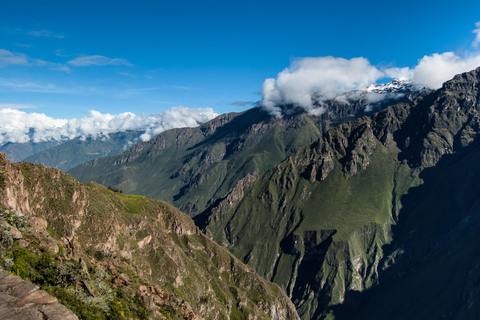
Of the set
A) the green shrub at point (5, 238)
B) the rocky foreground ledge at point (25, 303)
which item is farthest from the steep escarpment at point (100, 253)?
the rocky foreground ledge at point (25, 303)

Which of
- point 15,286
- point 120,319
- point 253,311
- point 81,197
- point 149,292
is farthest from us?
point 253,311

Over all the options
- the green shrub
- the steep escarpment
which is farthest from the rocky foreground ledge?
the green shrub

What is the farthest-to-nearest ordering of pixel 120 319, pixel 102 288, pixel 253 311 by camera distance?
pixel 253 311, pixel 102 288, pixel 120 319

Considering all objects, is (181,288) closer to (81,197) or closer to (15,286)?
(81,197)

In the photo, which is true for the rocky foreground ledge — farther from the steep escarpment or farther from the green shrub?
the green shrub

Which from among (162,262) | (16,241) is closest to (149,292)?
(16,241)

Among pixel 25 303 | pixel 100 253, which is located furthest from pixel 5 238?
pixel 100 253

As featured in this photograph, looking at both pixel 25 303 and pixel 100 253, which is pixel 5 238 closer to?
pixel 25 303

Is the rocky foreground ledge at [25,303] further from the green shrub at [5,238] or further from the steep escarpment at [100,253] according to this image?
the green shrub at [5,238]
